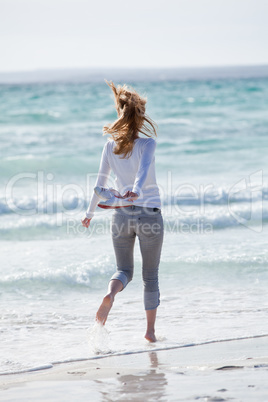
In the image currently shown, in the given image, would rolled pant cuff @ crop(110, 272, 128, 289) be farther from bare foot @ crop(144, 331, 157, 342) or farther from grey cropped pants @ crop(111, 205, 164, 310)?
bare foot @ crop(144, 331, 157, 342)

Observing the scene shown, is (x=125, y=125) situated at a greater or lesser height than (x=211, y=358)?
greater

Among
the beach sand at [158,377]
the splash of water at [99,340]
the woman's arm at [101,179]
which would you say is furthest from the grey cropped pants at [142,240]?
the beach sand at [158,377]

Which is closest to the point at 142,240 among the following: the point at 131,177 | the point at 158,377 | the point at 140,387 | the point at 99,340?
the point at 131,177

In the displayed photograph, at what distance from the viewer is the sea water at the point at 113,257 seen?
4.43 meters

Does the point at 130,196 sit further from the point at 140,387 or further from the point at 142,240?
the point at 140,387

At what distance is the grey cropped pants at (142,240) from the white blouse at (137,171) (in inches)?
3.3

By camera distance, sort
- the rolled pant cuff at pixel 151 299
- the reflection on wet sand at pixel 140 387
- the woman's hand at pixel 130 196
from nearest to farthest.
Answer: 1. the reflection on wet sand at pixel 140 387
2. the woman's hand at pixel 130 196
3. the rolled pant cuff at pixel 151 299

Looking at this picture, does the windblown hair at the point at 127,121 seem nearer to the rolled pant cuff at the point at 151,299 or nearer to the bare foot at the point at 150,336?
the rolled pant cuff at the point at 151,299

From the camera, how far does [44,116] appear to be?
25.5 m

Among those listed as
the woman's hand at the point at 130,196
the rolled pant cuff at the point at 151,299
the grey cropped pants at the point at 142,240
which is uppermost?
the woman's hand at the point at 130,196

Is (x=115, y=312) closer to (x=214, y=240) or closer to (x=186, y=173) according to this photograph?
(x=214, y=240)

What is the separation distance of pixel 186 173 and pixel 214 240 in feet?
20.8

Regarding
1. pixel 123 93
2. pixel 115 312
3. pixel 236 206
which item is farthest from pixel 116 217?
pixel 236 206

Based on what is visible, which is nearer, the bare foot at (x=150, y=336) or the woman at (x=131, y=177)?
the woman at (x=131, y=177)
